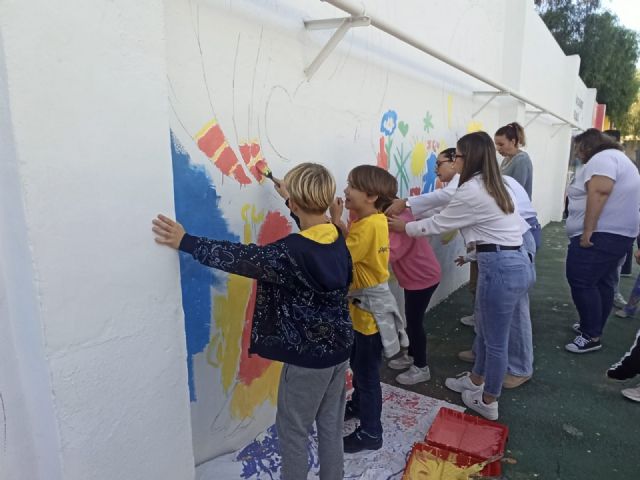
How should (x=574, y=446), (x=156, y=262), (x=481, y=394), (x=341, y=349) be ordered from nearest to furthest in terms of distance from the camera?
(x=156, y=262), (x=341, y=349), (x=574, y=446), (x=481, y=394)

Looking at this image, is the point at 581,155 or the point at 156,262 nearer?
the point at 156,262

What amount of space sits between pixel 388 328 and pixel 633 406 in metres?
1.93

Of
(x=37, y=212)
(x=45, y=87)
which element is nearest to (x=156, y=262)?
(x=37, y=212)

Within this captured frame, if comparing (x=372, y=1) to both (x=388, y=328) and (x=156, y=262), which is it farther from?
(x=156, y=262)

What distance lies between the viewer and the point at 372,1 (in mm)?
3006

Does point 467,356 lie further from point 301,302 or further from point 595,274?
point 301,302

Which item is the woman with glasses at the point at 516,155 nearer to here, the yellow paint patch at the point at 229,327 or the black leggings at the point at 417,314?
the black leggings at the point at 417,314

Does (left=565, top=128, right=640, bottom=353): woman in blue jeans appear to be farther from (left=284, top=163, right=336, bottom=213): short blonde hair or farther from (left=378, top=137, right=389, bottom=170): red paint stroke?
(left=284, top=163, right=336, bottom=213): short blonde hair

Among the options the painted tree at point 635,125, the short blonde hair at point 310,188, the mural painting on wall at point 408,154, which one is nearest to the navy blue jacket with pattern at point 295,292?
the short blonde hair at point 310,188

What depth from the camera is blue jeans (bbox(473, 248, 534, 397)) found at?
8.80 feet

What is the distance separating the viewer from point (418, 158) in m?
4.11

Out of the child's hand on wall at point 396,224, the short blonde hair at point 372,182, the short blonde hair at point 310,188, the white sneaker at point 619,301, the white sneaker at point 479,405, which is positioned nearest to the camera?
the short blonde hair at point 310,188

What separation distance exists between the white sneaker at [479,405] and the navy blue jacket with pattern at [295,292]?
56.4 inches

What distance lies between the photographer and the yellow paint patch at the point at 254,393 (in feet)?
7.80
